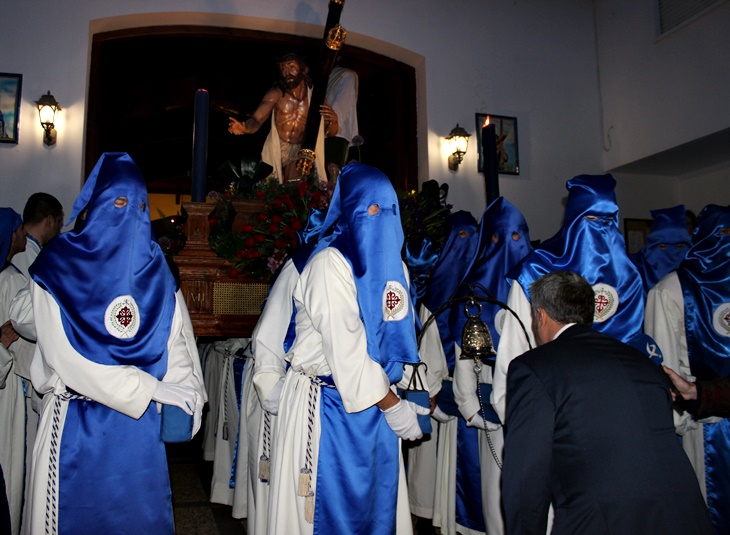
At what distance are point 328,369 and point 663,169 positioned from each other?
717 centimetres

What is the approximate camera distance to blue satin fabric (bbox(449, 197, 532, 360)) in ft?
12.7

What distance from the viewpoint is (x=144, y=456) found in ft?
9.05

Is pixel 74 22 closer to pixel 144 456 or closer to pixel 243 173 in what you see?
pixel 243 173

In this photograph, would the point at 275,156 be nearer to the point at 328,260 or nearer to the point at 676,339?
the point at 328,260

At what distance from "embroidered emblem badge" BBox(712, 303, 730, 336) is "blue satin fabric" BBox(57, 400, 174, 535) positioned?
2.96 metres

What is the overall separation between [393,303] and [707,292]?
1.94 metres

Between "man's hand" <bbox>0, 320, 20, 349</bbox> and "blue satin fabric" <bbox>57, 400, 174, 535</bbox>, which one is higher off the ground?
"man's hand" <bbox>0, 320, 20, 349</bbox>

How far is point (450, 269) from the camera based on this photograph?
14.5 ft

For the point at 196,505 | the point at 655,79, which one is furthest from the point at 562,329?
the point at 655,79

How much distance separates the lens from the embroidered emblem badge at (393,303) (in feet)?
9.31

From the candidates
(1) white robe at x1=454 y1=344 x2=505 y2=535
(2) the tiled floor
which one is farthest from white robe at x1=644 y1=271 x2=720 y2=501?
(2) the tiled floor

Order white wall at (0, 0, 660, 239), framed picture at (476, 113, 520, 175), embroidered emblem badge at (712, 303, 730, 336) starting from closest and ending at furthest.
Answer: embroidered emblem badge at (712, 303, 730, 336) → white wall at (0, 0, 660, 239) → framed picture at (476, 113, 520, 175)

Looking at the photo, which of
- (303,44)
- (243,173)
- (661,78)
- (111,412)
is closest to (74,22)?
(303,44)

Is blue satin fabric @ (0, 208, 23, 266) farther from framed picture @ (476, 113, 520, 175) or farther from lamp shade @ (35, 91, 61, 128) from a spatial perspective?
framed picture @ (476, 113, 520, 175)
